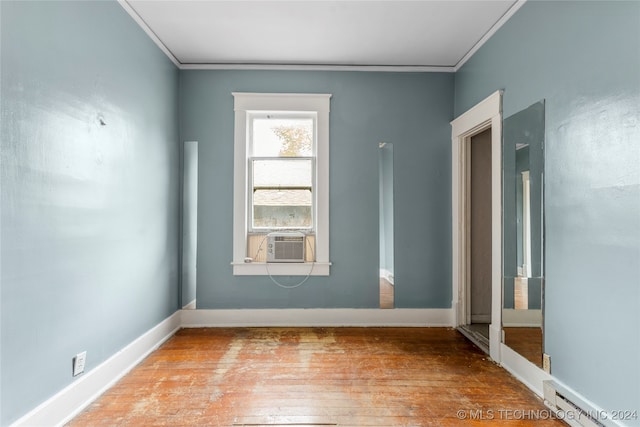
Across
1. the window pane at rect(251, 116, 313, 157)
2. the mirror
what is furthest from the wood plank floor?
the window pane at rect(251, 116, 313, 157)

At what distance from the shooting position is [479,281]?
3834 millimetres

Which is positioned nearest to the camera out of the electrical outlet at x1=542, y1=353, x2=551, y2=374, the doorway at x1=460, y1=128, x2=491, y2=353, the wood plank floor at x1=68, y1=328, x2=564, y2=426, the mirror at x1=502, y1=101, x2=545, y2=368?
the wood plank floor at x1=68, y1=328, x2=564, y2=426

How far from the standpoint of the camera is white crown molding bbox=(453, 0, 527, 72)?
270 centimetres

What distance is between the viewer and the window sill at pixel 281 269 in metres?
3.85

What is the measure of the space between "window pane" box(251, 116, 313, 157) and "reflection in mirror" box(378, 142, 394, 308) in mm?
774

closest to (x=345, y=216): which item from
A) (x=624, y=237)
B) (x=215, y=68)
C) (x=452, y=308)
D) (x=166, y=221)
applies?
(x=452, y=308)

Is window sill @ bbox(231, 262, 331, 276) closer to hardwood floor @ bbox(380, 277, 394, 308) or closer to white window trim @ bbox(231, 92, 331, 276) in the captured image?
white window trim @ bbox(231, 92, 331, 276)

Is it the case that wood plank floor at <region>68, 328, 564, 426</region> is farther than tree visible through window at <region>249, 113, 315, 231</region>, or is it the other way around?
tree visible through window at <region>249, 113, 315, 231</region>

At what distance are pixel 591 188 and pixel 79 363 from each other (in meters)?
3.06

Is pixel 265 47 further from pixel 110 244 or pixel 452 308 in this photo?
pixel 452 308

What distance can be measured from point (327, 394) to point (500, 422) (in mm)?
1009

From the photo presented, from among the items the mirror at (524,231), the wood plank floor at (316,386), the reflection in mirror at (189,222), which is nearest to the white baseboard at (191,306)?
the reflection in mirror at (189,222)

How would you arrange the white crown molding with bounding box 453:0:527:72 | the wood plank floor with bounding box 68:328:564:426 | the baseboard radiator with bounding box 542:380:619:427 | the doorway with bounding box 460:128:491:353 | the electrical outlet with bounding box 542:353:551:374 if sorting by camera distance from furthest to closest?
the doorway with bounding box 460:128:491:353 → the white crown molding with bounding box 453:0:527:72 → the electrical outlet with bounding box 542:353:551:374 → the wood plank floor with bounding box 68:328:564:426 → the baseboard radiator with bounding box 542:380:619:427

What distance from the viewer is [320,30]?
10.3 feet
